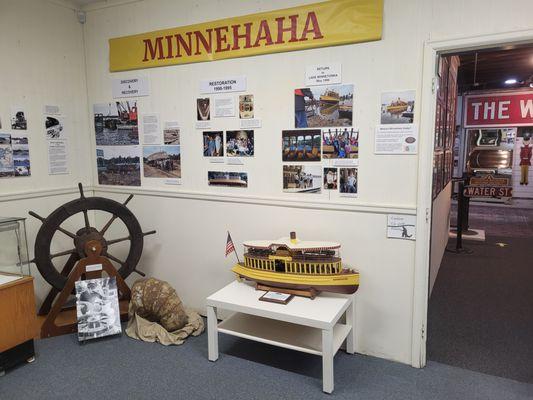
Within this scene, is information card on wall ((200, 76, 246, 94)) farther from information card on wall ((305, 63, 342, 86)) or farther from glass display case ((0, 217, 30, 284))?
glass display case ((0, 217, 30, 284))

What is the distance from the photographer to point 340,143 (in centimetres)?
274

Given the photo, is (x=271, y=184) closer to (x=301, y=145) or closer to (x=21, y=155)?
(x=301, y=145)

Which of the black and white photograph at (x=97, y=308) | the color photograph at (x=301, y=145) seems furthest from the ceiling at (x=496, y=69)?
the black and white photograph at (x=97, y=308)

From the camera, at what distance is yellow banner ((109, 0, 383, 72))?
2.57 metres

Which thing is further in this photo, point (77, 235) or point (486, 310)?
point (486, 310)

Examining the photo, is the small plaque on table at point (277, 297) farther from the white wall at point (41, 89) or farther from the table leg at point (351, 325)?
the white wall at point (41, 89)

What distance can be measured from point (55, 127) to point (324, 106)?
7.83 feet

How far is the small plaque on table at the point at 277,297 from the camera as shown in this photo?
2563 millimetres

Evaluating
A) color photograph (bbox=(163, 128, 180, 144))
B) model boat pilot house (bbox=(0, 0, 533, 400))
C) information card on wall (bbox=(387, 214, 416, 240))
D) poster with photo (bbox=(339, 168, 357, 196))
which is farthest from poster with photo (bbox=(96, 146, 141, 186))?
information card on wall (bbox=(387, 214, 416, 240))

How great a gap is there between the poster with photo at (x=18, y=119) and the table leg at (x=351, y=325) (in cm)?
293

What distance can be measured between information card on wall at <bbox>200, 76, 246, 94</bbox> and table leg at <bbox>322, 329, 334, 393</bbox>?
1.84 m

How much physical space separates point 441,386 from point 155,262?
2.46 meters

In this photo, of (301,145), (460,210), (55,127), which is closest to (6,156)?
(55,127)

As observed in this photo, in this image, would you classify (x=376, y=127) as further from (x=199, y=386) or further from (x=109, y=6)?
(x=109, y=6)
